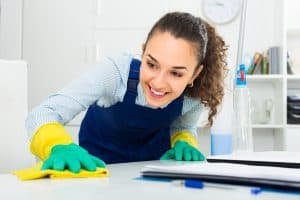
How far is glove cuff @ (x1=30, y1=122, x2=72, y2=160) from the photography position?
1039 millimetres

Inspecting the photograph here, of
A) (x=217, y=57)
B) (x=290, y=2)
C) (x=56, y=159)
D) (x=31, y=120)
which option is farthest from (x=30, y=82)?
(x=56, y=159)

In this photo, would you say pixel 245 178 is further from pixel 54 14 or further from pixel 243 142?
pixel 54 14

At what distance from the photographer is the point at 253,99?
3174mm

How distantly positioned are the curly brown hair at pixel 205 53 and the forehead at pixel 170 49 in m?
0.03

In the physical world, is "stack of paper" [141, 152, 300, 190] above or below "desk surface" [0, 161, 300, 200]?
above

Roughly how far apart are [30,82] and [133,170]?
96.6 inches

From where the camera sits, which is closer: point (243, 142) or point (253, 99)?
point (243, 142)

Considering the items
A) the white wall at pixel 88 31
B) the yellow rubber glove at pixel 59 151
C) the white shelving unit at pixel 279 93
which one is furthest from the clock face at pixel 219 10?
the yellow rubber glove at pixel 59 151

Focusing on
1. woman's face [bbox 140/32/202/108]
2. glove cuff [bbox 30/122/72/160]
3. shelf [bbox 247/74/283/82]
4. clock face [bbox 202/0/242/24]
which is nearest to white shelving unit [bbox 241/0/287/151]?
shelf [bbox 247/74/283/82]

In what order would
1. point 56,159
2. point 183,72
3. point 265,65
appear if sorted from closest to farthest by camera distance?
point 56,159, point 183,72, point 265,65

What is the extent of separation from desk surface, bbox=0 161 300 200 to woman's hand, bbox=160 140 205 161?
1.74 ft

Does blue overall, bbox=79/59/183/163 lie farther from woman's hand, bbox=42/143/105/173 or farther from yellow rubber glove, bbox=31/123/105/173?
woman's hand, bbox=42/143/105/173

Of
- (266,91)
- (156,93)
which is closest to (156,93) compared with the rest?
(156,93)

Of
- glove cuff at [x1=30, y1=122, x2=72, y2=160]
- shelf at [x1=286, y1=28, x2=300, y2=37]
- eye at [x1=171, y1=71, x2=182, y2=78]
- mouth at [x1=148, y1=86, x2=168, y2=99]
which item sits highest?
shelf at [x1=286, y1=28, x2=300, y2=37]
